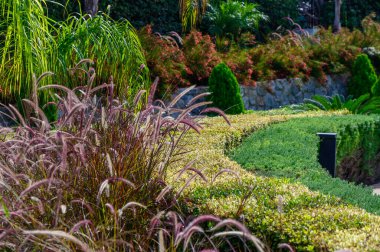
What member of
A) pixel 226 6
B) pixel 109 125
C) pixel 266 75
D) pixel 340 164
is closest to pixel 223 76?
pixel 266 75

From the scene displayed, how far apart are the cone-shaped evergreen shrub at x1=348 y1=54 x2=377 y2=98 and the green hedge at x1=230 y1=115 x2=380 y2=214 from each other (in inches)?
245

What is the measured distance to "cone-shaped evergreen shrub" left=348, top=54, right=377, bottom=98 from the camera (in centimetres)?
1495

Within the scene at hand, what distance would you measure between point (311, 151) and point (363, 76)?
31.0 ft

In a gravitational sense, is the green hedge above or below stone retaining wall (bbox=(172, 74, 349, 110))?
above

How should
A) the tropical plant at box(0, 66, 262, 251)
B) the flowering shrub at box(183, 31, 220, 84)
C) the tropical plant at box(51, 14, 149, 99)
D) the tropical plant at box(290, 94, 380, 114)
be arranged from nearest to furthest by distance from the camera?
the tropical plant at box(0, 66, 262, 251) → the tropical plant at box(51, 14, 149, 99) → the tropical plant at box(290, 94, 380, 114) → the flowering shrub at box(183, 31, 220, 84)

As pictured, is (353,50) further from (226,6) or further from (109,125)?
(109,125)

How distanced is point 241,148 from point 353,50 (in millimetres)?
10738

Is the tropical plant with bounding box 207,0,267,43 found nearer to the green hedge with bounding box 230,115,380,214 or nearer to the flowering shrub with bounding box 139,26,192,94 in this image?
the flowering shrub with bounding box 139,26,192,94

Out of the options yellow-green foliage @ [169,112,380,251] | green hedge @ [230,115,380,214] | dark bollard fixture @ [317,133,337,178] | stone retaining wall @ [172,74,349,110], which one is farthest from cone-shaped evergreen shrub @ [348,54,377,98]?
yellow-green foliage @ [169,112,380,251]

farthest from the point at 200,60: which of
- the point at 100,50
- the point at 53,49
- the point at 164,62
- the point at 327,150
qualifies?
the point at 327,150

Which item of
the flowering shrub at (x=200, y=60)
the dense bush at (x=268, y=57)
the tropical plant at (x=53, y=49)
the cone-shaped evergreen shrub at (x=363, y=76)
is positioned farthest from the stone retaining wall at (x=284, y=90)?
the tropical plant at (x=53, y=49)

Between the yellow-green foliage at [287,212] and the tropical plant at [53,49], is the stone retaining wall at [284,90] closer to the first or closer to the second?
the tropical plant at [53,49]

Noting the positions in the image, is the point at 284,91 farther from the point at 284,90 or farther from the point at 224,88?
the point at 224,88

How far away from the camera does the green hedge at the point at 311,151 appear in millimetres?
4605
